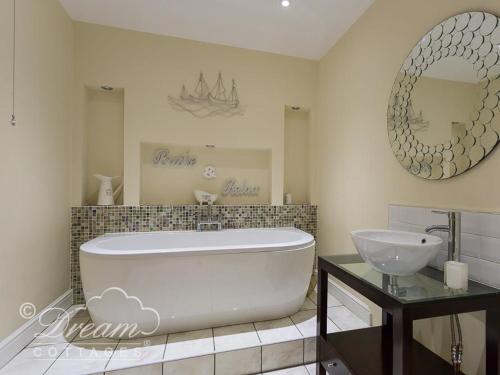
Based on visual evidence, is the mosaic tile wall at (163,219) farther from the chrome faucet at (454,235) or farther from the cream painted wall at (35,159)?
the chrome faucet at (454,235)

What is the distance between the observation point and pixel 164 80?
2.59 metres

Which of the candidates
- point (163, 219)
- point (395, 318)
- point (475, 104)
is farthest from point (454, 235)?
point (163, 219)

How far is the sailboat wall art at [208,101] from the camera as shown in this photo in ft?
8.66

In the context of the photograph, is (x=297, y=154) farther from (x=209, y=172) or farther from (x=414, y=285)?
(x=414, y=285)

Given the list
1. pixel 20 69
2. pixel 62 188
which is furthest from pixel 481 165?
pixel 62 188

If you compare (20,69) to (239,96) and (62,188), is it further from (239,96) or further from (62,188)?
(239,96)

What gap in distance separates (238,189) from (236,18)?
1.72m

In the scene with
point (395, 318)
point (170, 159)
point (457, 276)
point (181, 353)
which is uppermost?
point (170, 159)

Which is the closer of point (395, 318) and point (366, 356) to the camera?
point (395, 318)

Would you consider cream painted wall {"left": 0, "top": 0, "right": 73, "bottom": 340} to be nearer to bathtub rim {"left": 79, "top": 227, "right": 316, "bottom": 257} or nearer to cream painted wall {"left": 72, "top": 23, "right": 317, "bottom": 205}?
cream painted wall {"left": 72, "top": 23, "right": 317, "bottom": 205}

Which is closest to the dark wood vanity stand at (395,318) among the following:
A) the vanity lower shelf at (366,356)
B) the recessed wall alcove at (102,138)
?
the vanity lower shelf at (366,356)

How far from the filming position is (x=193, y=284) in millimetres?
1788

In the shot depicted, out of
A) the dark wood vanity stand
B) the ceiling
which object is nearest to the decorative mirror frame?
the dark wood vanity stand

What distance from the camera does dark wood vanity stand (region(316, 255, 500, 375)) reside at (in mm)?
960
